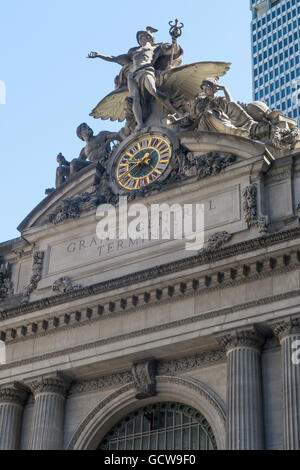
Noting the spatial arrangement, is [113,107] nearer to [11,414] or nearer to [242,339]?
[11,414]

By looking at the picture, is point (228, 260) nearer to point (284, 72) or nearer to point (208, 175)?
point (208, 175)

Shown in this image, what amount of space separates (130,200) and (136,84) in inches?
214

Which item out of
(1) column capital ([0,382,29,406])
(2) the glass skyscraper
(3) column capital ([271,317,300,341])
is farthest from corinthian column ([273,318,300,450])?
(2) the glass skyscraper

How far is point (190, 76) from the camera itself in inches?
1633

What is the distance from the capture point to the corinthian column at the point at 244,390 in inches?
1248

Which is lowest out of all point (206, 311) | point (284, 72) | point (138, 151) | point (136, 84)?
point (206, 311)

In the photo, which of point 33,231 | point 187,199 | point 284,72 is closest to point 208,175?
point 187,199

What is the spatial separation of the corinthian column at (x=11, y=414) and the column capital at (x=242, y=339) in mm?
8131

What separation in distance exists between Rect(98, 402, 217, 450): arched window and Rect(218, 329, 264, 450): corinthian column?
2.15 metres

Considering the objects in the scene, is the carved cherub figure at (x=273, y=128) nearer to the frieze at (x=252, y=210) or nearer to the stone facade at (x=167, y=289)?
the stone facade at (x=167, y=289)

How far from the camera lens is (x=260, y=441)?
31.8 m

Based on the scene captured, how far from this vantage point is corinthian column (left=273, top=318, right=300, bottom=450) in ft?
101

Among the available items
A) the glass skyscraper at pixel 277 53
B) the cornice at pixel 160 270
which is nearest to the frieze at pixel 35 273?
the cornice at pixel 160 270

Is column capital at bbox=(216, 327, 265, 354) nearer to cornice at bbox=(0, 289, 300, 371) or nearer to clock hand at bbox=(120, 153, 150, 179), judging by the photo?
cornice at bbox=(0, 289, 300, 371)
